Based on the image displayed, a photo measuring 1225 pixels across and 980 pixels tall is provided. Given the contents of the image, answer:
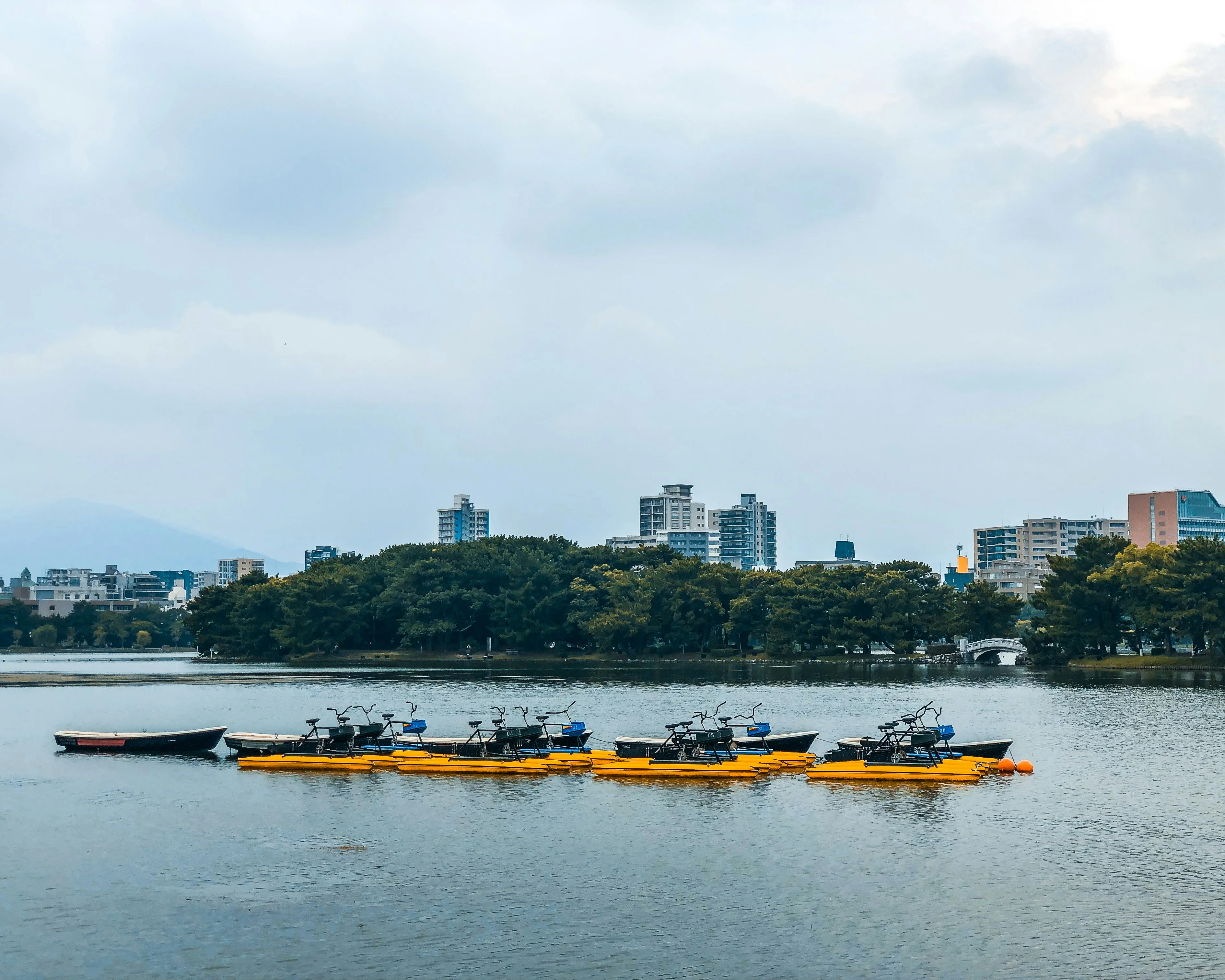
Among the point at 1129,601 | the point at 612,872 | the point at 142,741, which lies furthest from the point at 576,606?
the point at 612,872

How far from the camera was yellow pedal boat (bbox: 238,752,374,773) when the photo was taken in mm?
57594

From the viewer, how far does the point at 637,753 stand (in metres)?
56.4

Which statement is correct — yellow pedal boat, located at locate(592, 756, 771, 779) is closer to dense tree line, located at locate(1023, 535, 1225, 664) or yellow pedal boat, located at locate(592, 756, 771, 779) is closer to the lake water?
the lake water

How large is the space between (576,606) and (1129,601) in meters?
70.3

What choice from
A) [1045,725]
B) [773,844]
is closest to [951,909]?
[773,844]

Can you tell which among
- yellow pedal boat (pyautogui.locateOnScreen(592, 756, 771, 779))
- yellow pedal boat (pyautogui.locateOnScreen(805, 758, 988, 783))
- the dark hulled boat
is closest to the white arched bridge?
the dark hulled boat

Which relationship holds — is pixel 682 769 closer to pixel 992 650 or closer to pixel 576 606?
pixel 992 650

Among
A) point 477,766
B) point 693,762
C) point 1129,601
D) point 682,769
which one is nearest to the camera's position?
point 682,769

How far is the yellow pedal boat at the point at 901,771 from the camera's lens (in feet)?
169

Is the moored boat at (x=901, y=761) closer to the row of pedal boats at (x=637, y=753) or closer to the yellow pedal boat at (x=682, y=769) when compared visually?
the row of pedal boats at (x=637, y=753)

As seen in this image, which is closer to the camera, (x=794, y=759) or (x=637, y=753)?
(x=794, y=759)

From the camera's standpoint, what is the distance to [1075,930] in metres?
30.1

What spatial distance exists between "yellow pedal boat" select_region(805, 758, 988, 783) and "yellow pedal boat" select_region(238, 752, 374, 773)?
19761mm

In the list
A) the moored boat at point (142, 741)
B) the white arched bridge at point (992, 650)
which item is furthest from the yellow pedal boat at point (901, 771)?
the white arched bridge at point (992, 650)
